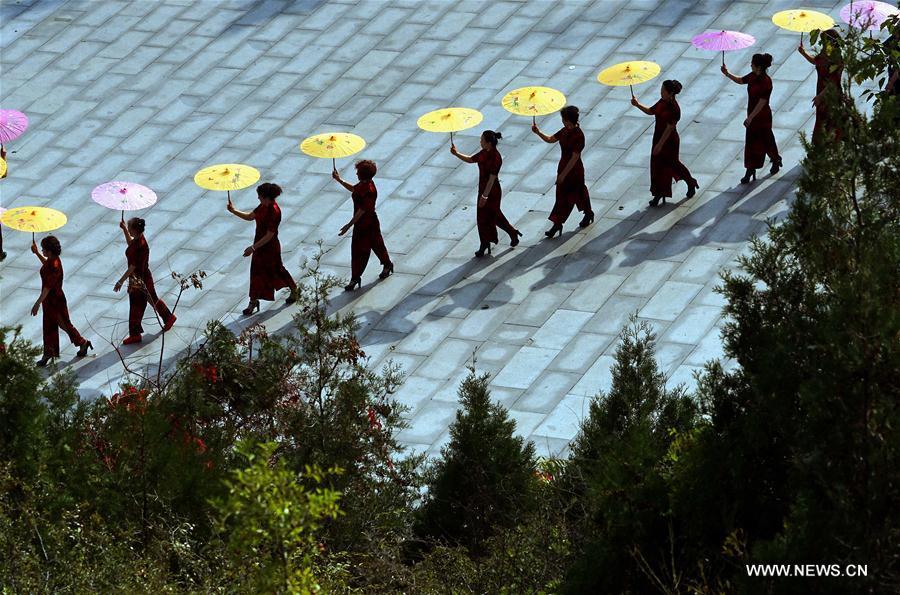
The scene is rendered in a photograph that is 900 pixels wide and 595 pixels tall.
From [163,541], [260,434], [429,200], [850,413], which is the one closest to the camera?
[850,413]

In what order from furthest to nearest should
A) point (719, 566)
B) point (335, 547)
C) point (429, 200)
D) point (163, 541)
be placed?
point (429, 200)
point (335, 547)
point (163, 541)
point (719, 566)

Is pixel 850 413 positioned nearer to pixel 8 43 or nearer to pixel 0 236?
pixel 0 236

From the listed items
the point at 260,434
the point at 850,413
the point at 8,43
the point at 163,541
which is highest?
the point at 850,413

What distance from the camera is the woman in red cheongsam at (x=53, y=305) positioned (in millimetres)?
11539

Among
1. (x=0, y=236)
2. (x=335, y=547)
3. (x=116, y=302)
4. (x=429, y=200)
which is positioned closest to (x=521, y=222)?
(x=429, y=200)

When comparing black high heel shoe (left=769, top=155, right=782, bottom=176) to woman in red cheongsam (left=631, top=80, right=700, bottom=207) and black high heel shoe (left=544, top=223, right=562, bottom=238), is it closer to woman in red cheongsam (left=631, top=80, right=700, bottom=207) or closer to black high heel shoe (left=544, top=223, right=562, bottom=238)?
woman in red cheongsam (left=631, top=80, right=700, bottom=207)

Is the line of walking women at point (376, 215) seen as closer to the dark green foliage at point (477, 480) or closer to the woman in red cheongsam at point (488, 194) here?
→ the woman in red cheongsam at point (488, 194)

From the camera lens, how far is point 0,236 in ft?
43.6

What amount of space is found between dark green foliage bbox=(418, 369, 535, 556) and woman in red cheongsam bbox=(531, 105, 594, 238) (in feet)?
15.5

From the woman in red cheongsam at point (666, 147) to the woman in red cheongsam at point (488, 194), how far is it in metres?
1.38

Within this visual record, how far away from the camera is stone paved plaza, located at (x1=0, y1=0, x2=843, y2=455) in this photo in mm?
11664

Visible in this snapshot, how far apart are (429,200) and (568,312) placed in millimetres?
2350

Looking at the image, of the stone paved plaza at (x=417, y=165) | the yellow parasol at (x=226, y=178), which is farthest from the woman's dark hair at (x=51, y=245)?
the yellow parasol at (x=226, y=178)

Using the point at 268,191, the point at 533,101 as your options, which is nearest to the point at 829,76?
the point at 533,101
